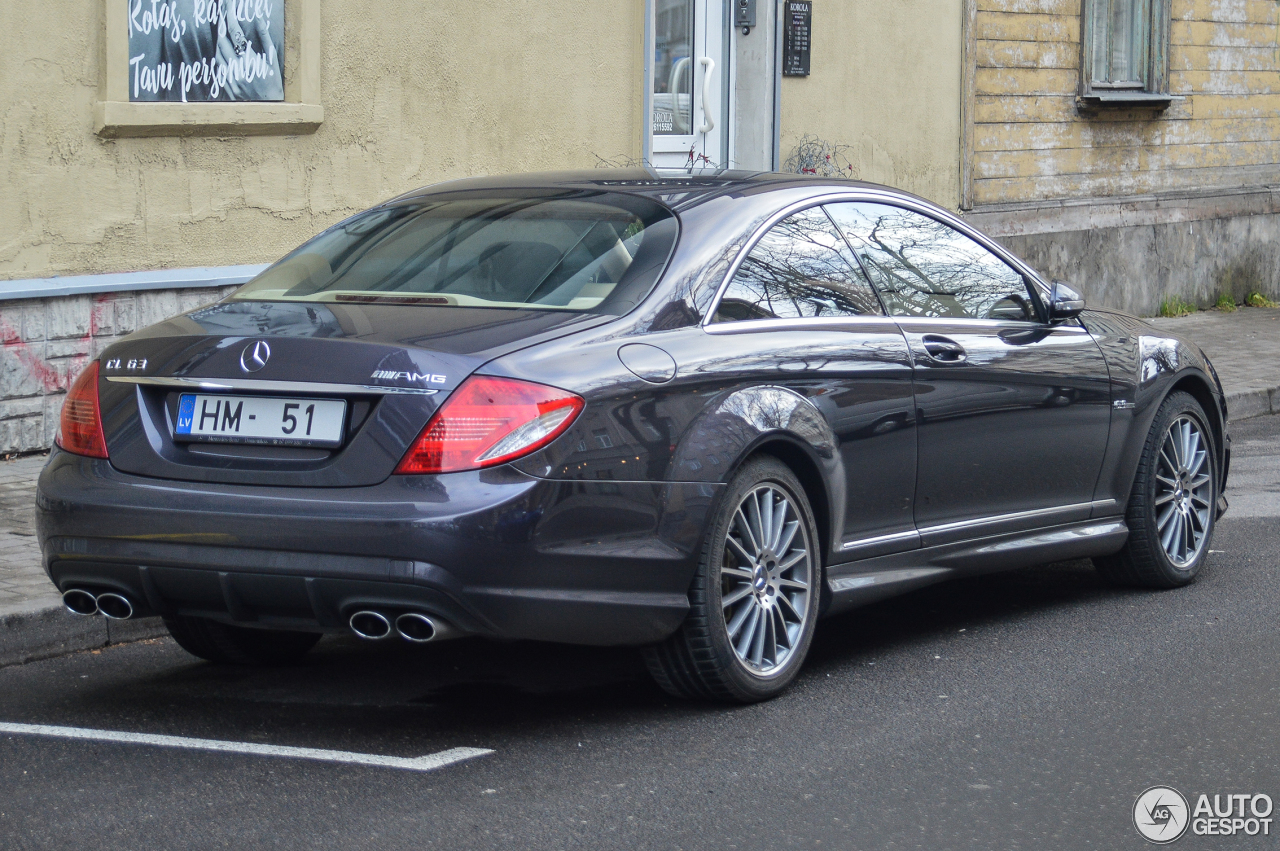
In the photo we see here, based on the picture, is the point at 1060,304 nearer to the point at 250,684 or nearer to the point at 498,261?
the point at 498,261

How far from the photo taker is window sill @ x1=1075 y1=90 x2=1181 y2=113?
15945mm

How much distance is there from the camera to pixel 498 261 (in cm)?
490

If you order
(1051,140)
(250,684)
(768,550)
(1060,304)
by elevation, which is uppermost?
(1051,140)

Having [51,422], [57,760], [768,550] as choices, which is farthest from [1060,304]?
[51,422]

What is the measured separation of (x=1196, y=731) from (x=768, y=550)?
1226mm

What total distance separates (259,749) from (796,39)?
9924 millimetres

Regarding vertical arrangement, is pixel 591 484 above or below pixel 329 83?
below

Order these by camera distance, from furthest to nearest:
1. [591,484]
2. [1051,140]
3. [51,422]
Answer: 1. [1051,140]
2. [51,422]
3. [591,484]

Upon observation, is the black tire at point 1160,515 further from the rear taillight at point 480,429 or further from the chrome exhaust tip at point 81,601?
the chrome exhaust tip at point 81,601

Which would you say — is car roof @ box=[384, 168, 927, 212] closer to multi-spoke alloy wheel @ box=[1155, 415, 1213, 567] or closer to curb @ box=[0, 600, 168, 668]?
multi-spoke alloy wheel @ box=[1155, 415, 1213, 567]

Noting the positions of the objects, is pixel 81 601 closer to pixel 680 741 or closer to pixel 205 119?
pixel 680 741

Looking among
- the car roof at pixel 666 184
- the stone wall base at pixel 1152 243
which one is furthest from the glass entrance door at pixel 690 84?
the car roof at pixel 666 184

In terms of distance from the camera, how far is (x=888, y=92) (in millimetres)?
14297

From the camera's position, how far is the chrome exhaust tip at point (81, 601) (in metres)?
4.54
